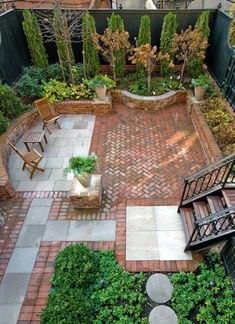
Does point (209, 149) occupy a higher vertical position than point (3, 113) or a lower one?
lower

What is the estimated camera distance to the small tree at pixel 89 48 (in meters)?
8.16

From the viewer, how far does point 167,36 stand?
8.51 metres

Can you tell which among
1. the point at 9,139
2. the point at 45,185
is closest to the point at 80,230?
the point at 45,185

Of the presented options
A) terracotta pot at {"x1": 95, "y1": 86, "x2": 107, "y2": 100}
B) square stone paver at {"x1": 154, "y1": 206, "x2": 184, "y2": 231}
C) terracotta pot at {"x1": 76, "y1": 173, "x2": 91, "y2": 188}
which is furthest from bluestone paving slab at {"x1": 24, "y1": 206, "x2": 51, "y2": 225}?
terracotta pot at {"x1": 95, "y1": 86, "x2": 107, "y2": 100}

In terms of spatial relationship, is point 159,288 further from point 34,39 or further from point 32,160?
point 34,39

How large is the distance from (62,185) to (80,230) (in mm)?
1355

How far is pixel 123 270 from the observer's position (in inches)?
168

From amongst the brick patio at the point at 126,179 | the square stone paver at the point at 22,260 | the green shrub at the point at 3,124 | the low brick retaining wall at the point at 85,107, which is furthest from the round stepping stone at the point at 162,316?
the low brick retaining wall at the point at 85,107

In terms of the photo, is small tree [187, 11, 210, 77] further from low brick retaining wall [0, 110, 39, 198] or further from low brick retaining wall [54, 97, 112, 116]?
low brick retaining wall [0, 110, 39, 198]

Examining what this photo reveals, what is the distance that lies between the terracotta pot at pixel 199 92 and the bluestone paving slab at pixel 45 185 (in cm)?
520

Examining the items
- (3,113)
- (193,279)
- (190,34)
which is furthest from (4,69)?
(193,279)

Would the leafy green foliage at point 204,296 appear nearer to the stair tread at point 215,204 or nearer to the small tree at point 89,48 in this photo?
the stair tread at point 215,204

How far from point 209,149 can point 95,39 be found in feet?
16.8

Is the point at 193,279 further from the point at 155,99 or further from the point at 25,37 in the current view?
the point at 25,37
